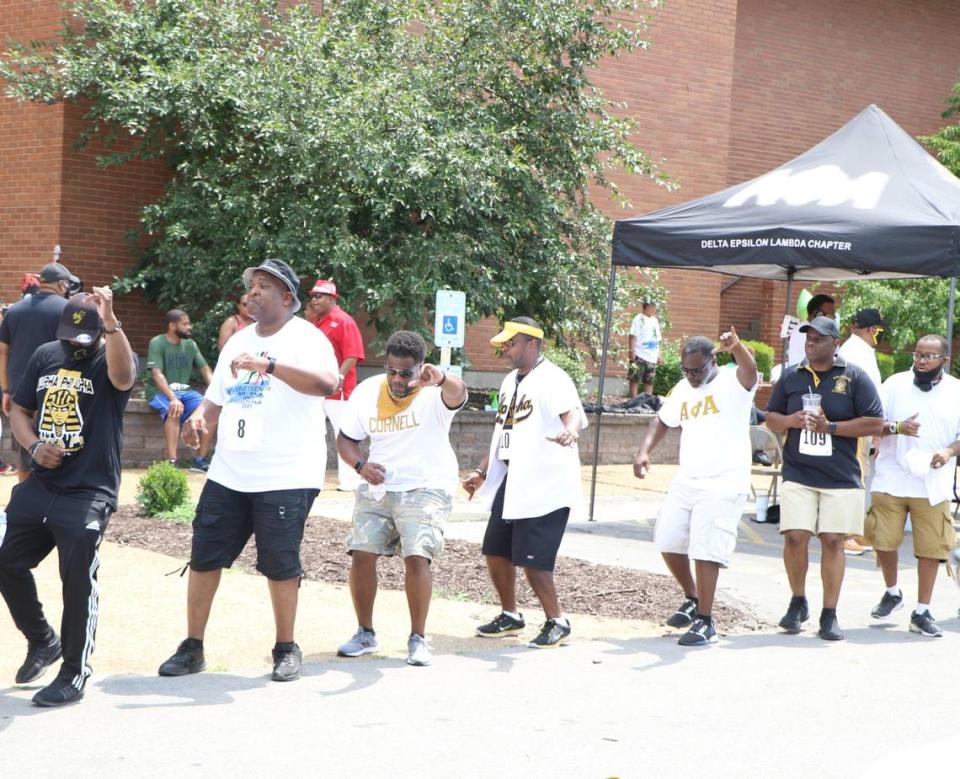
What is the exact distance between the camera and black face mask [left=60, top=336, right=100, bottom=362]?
595cm

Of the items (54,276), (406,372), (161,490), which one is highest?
(54,276)

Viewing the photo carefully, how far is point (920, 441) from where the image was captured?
8.61 meters

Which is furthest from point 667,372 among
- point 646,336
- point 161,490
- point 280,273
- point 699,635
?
point 280,273

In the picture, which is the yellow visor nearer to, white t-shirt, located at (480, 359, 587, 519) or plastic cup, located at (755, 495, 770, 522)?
white t-shirt, located at (480, 359, 587, 519)

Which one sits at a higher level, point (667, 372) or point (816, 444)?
point (667, 372)

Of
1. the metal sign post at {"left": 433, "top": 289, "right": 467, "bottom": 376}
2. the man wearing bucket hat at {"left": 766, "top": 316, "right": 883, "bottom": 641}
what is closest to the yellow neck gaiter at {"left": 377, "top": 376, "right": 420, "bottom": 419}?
the man wearing bucket hat at {"left": 766, "top": 316, "right": 883, "bottom": 641}

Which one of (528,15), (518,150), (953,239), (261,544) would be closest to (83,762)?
(261,544)

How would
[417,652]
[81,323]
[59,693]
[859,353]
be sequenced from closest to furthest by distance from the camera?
1. [59,693]
2. [81,323]
3. [417,652]
4. [859,353]

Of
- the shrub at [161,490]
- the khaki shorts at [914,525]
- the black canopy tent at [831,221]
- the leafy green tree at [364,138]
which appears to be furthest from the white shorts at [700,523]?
the leafy green tree at [364,138]

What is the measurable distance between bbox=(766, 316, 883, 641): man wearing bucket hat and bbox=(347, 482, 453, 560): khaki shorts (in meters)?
2.33

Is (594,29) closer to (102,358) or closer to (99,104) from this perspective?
(99,104)

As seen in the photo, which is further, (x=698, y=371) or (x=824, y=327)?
(x=824, y=327)

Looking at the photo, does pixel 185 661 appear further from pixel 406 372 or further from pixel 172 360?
pixel 172 360

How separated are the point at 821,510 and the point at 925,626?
0.98 m
